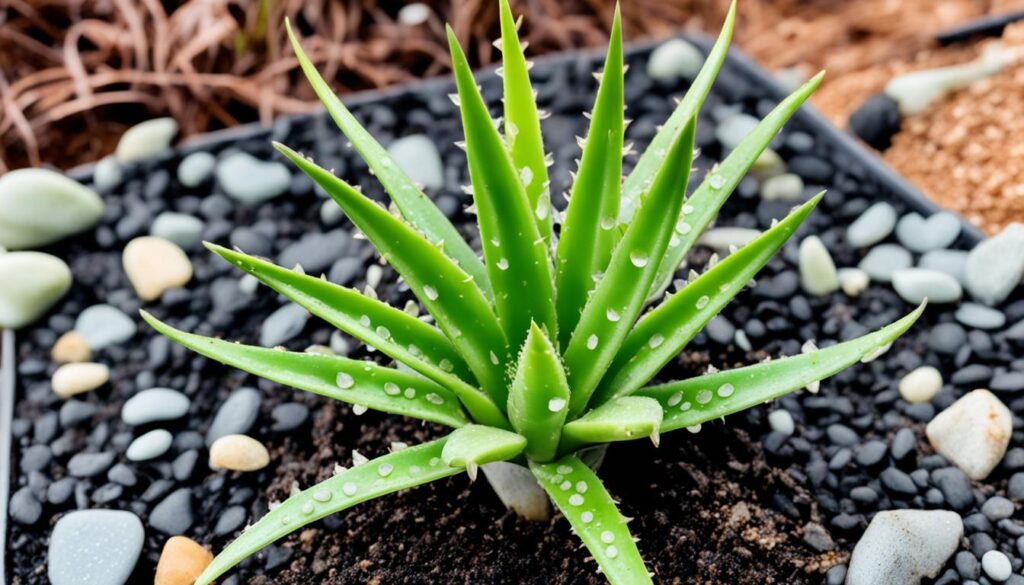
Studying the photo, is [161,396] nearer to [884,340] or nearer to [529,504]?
[529,504]

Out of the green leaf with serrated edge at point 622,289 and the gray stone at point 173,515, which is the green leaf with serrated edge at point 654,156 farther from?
the gray stone at point 173,515

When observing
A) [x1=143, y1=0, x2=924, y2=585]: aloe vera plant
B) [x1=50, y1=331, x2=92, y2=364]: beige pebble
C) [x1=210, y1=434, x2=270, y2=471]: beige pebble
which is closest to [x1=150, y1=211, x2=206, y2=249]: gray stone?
[x1=50, y1=331, x2=92, y2=364]: beige pebble

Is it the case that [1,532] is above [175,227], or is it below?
below

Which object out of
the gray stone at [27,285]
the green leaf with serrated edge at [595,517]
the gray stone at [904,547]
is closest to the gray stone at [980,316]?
the gray stone at [904,547]

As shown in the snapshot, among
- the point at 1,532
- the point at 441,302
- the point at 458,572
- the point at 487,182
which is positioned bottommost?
the point at 1,532

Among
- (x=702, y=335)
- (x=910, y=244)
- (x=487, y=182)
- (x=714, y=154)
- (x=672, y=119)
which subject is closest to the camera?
(x=487, y=182)

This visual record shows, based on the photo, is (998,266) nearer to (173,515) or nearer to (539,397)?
(539,397)

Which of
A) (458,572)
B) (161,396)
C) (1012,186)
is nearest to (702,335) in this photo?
(458,572)
